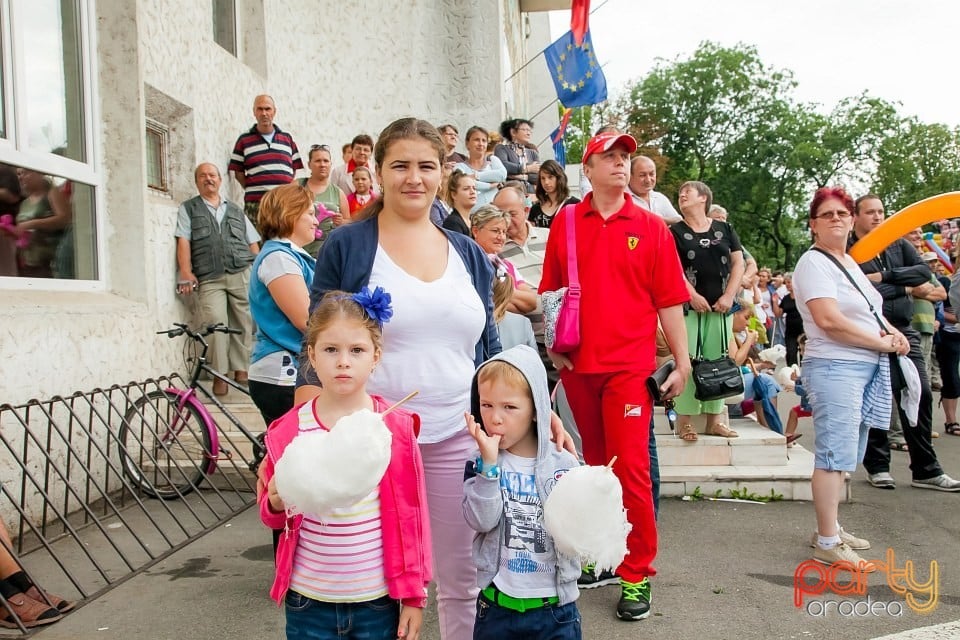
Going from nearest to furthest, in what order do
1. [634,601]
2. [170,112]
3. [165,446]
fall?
[634,601]
[165,446]
[170,112]

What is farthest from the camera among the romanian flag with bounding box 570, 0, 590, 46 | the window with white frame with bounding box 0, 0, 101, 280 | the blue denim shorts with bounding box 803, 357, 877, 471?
the romanian flag with bounding box 570, 0, 590, 46

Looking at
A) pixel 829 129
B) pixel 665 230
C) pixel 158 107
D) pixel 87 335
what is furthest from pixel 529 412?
pixel 829 129

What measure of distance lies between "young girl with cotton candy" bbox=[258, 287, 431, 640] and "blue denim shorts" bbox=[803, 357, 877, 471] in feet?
9.67

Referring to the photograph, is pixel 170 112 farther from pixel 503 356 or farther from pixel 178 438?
pixel 503 356

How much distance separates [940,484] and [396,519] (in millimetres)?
5579

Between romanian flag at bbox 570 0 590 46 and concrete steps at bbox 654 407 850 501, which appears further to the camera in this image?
romanian flag at bbox 570 0 590 46

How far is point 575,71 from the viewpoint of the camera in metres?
16.0

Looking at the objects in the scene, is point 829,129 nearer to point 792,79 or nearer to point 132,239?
point 792,79

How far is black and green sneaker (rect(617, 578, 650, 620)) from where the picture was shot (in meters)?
4.05

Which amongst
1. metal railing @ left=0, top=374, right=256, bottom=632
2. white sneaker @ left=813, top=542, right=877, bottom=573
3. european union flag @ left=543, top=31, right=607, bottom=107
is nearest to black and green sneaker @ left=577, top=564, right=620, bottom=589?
white sneaker @ left=813, top=542, right=877, bottom=573

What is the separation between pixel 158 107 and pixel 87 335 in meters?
2.58

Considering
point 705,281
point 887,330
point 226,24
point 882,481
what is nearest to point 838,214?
point 887,330

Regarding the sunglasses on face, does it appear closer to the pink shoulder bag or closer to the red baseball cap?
the red baseball cap

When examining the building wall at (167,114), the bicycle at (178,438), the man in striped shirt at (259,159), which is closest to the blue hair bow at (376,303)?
the bicycle at (178,438)
